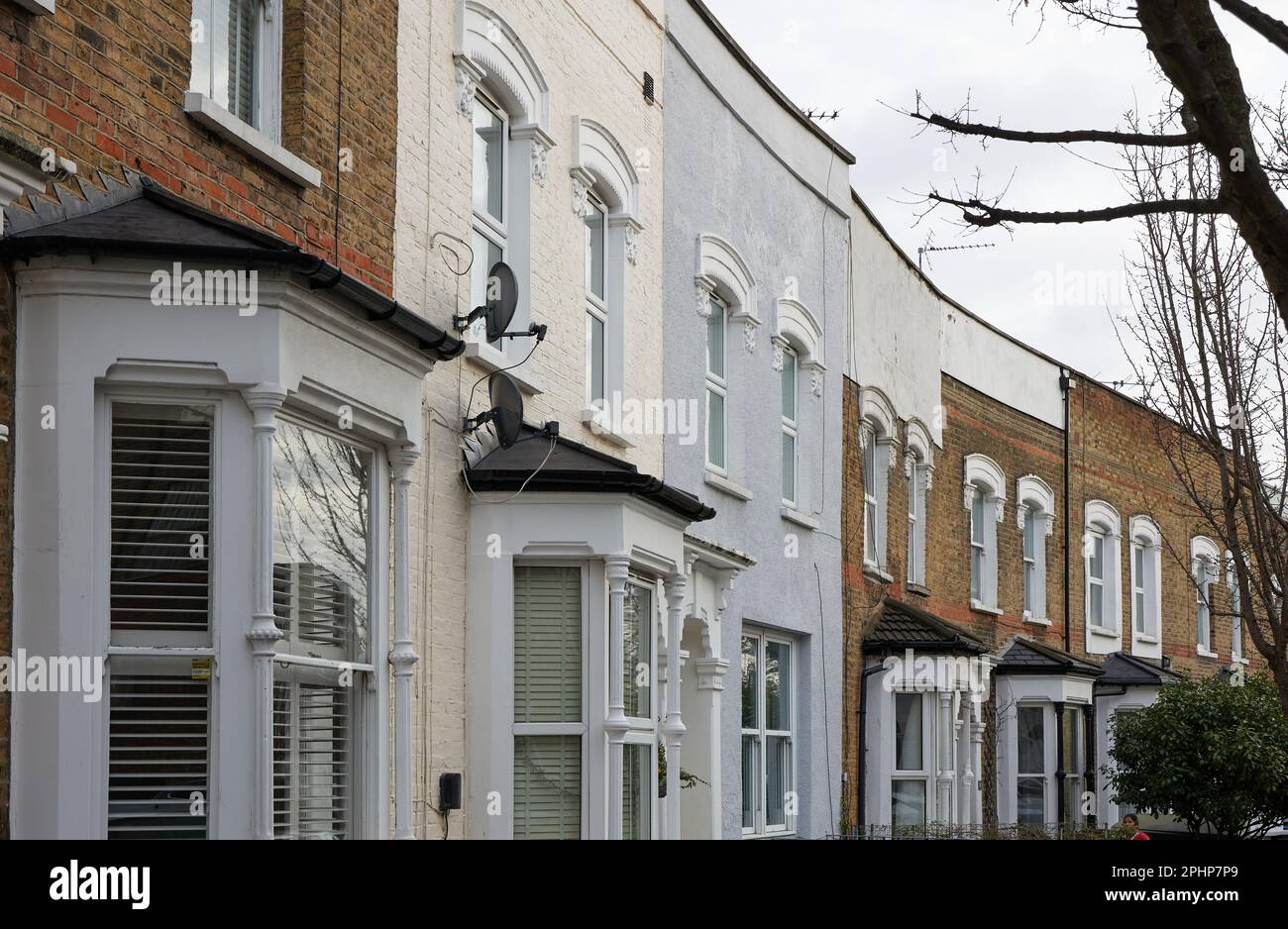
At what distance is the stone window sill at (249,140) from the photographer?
7.86 meters

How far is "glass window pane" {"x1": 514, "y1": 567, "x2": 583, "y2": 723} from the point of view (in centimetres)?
1026

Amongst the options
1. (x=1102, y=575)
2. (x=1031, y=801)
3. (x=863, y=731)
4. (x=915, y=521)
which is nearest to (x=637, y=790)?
(x=863, y=731)

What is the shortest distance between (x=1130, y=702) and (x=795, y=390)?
11.6 m

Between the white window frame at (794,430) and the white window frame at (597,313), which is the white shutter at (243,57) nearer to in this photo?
the white window frame at (597,313)

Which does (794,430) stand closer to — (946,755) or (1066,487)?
(946,755)

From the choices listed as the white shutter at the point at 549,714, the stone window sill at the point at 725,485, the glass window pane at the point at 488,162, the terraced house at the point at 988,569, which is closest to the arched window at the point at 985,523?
the terraced house at the point at 988,569

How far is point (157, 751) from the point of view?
712cm

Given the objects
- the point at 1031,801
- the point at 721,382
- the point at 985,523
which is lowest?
the point at 1031,801

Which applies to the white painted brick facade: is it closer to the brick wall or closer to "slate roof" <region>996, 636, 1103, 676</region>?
the brick wall

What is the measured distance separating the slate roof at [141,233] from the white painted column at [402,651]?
4.22 ft

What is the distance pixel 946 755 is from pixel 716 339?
6528 mm
